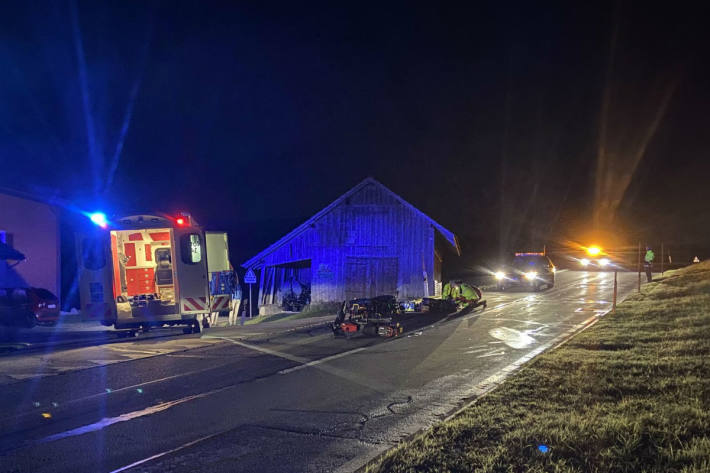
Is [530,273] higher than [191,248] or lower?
lower

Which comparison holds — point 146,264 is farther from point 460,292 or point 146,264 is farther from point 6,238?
point 460,292

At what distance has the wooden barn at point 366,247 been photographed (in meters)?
25.7

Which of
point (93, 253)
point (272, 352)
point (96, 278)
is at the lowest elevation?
point (272, 352)

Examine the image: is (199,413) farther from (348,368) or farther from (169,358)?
(169,358)

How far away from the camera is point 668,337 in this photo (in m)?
11.2

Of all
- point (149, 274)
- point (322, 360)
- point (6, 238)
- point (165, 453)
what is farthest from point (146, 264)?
point (165, 453)

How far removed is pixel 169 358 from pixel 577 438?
839cm

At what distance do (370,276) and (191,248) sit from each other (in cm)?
1286

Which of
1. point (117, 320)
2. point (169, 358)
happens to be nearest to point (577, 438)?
point (169, 358)

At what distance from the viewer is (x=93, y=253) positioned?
13.9 meters

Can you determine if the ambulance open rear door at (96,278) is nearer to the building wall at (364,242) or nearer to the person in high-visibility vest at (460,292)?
the person in high-visibility vest at (460,292)

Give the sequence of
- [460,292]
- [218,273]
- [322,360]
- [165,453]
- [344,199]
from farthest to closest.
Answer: [344,199]
[460,292]
[218,273]
[322,360]
[165,453]

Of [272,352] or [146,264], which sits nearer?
[272,352]

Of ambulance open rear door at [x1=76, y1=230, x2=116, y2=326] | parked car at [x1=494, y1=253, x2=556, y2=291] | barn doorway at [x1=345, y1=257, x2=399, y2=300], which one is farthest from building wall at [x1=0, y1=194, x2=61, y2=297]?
parked car at [x1=494, y1=253, x2=556, y2=291]
